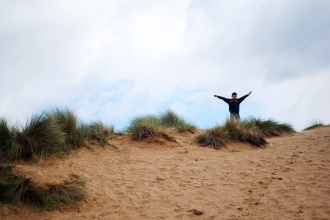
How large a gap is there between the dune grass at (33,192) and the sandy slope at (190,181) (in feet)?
0.55

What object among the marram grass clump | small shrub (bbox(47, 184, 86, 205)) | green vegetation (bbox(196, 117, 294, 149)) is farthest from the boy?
small shrub (bbox(47, 184, 86, 205))

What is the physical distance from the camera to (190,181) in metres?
6.82

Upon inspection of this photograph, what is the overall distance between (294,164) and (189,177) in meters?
2.67

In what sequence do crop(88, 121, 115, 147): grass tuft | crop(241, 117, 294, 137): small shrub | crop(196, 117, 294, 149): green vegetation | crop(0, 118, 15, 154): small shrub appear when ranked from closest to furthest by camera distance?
crop(0, 118, 15, 154): small shrub < crop(88, 121, 115, 147): grass tuft < crop(196, 117, 294, 149): green vegetation < crop(241, 117, 294, 137): small shrub

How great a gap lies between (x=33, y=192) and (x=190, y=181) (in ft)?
10.2

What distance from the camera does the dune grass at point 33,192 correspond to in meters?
5.27

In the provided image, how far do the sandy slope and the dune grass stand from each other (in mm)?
167

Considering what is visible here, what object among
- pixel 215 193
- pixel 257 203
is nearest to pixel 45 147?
pixel 215 193

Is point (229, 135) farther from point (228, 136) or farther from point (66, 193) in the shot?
point (66, 193)

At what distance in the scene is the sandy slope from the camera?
5238 mm

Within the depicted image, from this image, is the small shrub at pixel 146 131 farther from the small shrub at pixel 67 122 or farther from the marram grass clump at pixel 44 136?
the small shrub at pixel 67 122

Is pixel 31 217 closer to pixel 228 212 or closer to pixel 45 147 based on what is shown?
pixel 45 147

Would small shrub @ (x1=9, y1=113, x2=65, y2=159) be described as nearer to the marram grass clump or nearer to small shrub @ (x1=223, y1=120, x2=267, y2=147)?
the marram grass clump

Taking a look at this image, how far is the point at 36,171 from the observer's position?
6.04 metres
